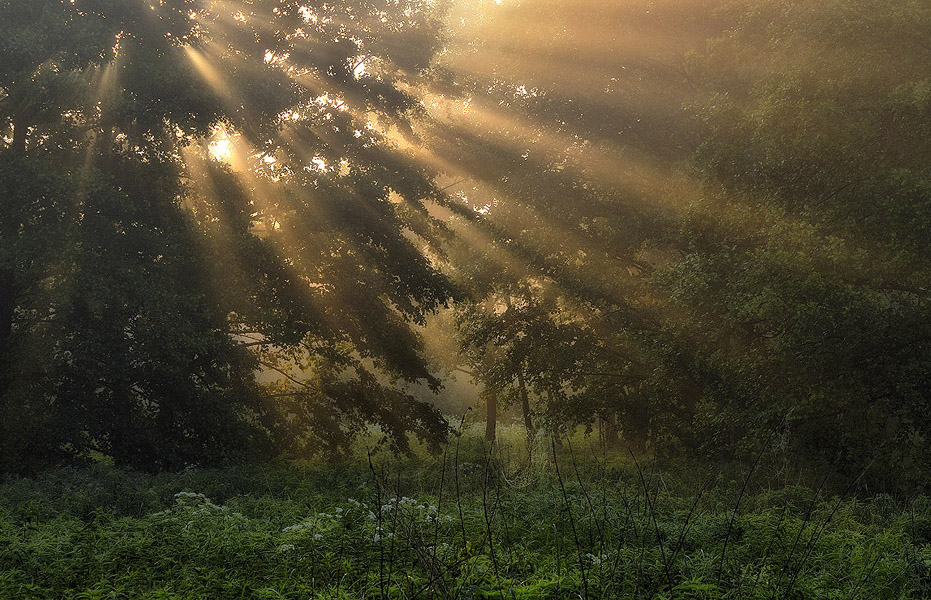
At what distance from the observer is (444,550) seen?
21.4 feet

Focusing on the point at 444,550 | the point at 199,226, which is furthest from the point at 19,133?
the point at 444,550

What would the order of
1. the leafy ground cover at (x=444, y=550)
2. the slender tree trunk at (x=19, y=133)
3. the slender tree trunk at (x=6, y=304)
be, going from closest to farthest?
the leafy ground cover at (x=444, y=550)
the slender tree trunk at (x=19, y=133)
the slender tree trunk at (x=6, y=304)

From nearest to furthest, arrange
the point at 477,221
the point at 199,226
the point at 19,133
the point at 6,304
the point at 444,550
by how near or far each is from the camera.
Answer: the point at 444,550, the point at 19,133, the point at 6,304, the point at 199,226, the point at 477,221

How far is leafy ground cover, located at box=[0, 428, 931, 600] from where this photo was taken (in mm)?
5645

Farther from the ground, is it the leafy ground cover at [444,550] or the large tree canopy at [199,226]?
the large tree canopy at [199,226]

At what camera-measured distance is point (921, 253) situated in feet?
40.7

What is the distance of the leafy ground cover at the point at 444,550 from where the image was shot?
5645mm

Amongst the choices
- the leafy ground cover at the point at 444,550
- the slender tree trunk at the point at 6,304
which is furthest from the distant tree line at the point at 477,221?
the leafy ground cover at the point at 444,550

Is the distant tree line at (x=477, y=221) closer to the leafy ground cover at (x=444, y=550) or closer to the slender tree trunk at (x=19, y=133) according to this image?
the slender tree trunk at (x=19, y=133)

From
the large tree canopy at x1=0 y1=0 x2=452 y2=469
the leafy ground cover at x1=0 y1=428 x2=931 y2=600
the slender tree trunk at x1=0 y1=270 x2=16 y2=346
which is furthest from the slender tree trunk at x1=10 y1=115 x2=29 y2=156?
the leafy ground cover at x1=0 y1=428 x2=931 y2=600

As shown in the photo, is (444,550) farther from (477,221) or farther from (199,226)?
(477,221)

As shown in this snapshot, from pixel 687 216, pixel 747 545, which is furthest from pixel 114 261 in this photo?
pixel 747 545

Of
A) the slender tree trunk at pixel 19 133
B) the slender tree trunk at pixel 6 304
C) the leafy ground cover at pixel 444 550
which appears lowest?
the leafy ground cover at pixel 444 550

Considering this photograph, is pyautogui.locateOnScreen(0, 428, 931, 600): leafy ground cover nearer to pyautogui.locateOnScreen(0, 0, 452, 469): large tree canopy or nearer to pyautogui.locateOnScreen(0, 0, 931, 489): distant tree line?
pyautogui.locateOnScreen(0, 0, 931, 489): distant tree line
